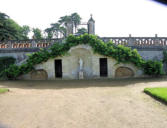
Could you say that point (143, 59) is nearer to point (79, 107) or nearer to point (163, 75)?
point (163, 75)

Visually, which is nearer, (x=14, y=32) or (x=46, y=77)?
(x=46, y=77)

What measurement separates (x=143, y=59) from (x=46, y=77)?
31.3 ft

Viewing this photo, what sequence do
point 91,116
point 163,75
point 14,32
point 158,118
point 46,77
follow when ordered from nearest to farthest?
point 158,118, point 91,116, point 163,75, point 46,77, point 14,32

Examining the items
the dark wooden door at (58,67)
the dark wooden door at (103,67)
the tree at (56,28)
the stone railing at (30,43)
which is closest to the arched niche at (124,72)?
the dark wooden door at (103,67)

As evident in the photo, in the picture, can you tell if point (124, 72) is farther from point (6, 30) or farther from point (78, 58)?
point (6, 30)

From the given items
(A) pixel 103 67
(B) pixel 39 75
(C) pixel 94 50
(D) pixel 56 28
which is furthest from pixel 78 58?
(D) pixel 56 28

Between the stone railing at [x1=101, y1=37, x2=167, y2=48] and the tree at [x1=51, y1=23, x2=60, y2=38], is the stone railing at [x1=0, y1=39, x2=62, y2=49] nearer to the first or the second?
the stone railing at [x1=101, y1=37, x2=167, y2=48]

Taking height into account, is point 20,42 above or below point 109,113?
above

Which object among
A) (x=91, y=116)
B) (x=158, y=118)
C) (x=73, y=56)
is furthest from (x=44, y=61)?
(x=158, y=118)

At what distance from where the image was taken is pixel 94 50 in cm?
1417

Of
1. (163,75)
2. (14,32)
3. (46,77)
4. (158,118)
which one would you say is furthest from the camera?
(14,32)

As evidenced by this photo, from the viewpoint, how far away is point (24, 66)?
14.1 meters

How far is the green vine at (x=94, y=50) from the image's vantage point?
13547 mm

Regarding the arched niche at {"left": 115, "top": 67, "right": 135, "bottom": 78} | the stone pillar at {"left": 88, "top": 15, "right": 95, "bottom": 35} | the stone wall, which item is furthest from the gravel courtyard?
the stone pillar at {"left": 88, "top": 15, "right": 95, "bottom": 35}
